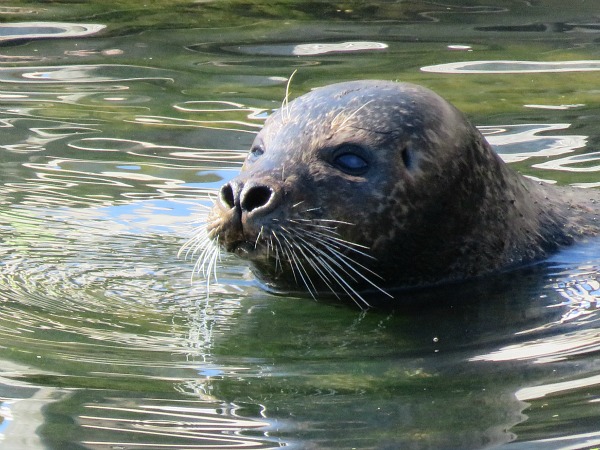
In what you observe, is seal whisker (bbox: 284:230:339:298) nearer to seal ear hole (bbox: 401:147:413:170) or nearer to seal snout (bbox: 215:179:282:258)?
seal snout (bbox: 215:179:282:258)

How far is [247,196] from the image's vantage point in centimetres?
562

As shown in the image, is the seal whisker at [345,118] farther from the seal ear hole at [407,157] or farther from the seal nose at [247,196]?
the seal nose at [247,196]

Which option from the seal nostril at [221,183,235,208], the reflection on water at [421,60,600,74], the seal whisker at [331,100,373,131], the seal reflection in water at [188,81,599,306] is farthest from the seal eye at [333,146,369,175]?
the reflection on water at [421,60,600,74]

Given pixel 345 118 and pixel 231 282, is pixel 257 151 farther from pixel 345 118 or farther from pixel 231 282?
pixel 231 282

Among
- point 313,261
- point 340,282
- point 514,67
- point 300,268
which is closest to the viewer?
point 313,261

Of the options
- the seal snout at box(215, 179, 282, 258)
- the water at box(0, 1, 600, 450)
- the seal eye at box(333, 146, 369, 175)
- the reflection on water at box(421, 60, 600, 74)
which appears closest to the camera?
the water at box(0, 1, 600, 450)

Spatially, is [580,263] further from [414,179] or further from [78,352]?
[78,352]

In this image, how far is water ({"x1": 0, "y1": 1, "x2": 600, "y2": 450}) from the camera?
4.18 meters

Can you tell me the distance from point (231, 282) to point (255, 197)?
2.38ft

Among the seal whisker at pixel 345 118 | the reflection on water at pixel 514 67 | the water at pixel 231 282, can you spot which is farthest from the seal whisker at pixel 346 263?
the reflection on water at pixel 514 67

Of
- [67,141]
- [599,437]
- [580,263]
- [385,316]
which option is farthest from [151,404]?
[67,141]

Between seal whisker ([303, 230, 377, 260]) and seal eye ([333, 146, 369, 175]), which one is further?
seal eye ([333, 146, 369, 175])

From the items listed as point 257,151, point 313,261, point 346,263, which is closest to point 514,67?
point 257,151

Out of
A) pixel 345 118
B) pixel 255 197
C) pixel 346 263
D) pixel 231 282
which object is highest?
pixel 345 118
